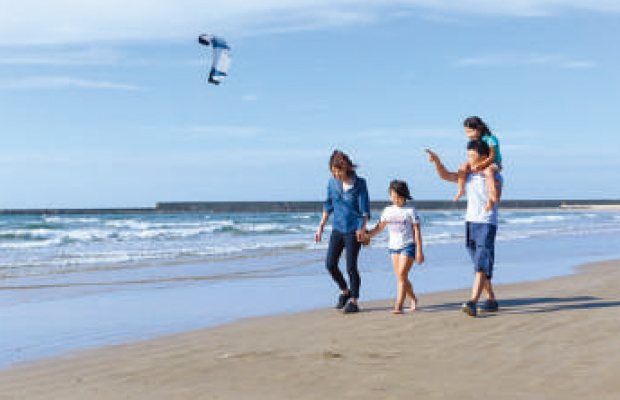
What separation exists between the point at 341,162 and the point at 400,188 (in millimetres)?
609

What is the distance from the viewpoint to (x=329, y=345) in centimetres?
495

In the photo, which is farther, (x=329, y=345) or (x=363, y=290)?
(x=363, y=290)

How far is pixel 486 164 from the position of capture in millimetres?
6000

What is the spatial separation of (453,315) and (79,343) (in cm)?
306

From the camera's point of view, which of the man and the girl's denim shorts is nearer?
the man

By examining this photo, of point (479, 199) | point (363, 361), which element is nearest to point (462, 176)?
point (479, 199)

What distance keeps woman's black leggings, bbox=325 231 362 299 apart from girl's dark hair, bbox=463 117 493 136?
4.83 ft

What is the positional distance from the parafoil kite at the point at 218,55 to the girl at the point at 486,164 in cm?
377

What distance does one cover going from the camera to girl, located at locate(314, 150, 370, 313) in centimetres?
671

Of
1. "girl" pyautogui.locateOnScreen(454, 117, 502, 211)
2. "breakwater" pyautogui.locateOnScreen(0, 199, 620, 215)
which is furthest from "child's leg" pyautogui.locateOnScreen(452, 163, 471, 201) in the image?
"breakwater" pyautogui.locateOnScreen(0, 199, 620, 215)

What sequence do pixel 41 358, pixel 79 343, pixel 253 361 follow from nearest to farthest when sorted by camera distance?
pixel 253 361 < pixel 41 358 < pixel 79 343

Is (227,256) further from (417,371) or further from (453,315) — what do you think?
(417,371)

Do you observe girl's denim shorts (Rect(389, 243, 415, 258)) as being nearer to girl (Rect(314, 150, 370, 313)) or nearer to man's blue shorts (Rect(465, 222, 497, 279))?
girl (Rect(314, 150, 370, 313))

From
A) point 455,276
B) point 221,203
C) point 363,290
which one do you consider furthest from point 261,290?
point 221,203
